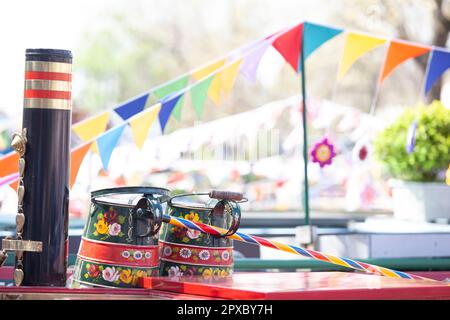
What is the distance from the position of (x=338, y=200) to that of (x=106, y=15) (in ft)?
49.5

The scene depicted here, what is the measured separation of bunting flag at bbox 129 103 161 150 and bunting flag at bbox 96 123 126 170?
0.34ft

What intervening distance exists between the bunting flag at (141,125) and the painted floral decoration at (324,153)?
157 cm

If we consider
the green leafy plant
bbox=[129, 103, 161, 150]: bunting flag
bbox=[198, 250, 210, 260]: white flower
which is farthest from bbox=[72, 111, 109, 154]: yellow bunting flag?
bbox=[198, 250, 210, 260]: white flower

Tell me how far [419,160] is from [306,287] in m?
3.73

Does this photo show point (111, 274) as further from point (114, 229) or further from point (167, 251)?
point (167, 251)

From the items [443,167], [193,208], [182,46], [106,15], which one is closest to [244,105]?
[182,46]

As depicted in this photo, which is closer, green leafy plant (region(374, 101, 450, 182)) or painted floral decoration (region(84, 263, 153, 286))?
painted floral decoration (region(84, 263, 153, 286))

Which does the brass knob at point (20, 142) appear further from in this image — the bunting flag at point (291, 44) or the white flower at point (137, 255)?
the bunting flag at point (291, 44)

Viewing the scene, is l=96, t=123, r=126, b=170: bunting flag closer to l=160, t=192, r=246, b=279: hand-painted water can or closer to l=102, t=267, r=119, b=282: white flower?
l=160, t=192, r=246, b=279: hand-painted water can

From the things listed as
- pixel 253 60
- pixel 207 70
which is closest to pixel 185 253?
pixel 253 60

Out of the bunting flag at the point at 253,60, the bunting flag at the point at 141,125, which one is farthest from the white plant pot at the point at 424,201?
the bunting flag at the point at 141,125

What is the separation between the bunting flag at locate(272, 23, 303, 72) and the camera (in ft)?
18.8

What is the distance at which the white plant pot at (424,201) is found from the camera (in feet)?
19.5

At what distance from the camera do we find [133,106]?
18.8 feet
